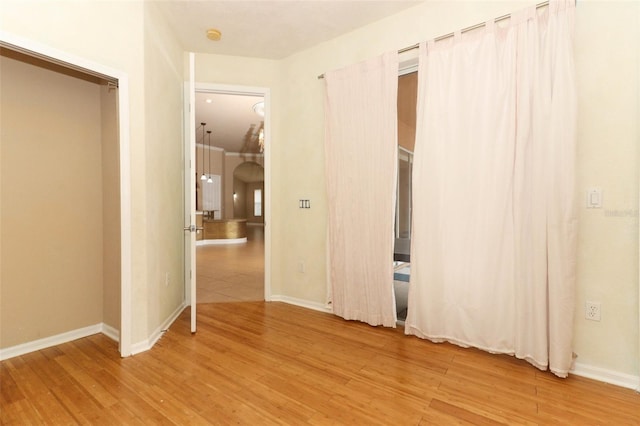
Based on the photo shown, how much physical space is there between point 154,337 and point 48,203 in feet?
4.54

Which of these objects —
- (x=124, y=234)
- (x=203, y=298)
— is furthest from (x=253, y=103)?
(x=124, y=234)

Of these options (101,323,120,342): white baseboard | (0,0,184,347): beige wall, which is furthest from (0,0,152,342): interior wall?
(101,323,120,342): white baseboard

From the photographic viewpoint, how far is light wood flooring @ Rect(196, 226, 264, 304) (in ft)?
12.6

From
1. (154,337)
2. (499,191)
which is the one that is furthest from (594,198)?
(154,337)

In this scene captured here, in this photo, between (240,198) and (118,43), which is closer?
(118,43)

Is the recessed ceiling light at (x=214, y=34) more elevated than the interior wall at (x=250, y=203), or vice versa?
the recessed ceiling light at (x=214, y=34)

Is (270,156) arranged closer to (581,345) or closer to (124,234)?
(124,234)

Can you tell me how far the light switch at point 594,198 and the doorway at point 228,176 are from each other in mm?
2866

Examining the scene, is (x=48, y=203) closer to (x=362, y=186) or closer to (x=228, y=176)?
(x=362, y=186)

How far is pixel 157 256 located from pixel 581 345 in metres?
3.23

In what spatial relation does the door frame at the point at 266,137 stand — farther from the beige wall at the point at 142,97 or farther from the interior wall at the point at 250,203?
the interior wall at the point at 250,203

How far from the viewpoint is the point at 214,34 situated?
3.01m

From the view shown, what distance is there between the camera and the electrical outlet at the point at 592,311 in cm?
199

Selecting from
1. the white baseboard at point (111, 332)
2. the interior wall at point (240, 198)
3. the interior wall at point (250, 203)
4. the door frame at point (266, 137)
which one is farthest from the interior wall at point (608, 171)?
the interior wall at point (250, 203)
